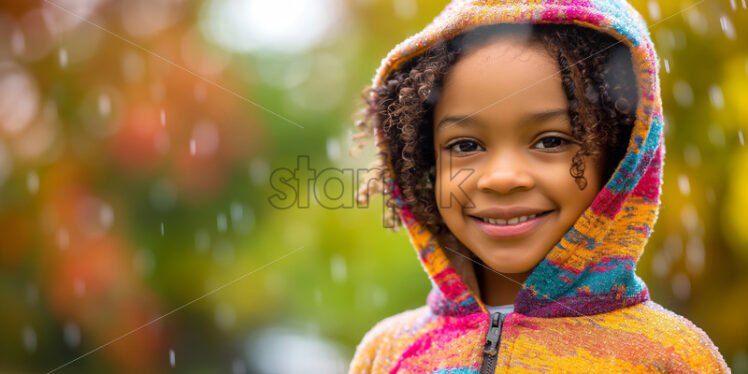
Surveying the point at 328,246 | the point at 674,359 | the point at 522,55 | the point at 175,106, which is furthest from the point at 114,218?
the point at 674,359

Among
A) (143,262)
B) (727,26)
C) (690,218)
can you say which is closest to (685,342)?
(690,218)

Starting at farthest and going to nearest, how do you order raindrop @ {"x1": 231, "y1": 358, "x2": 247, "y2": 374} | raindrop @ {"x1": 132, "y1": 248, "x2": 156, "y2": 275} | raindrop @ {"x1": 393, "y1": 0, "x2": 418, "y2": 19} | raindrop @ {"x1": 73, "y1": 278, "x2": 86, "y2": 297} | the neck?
1. raindrop @ {"x1": 231, "y1": 358, "x2": 247, "y2": 374}
2. raindrop @ {"x1": 132, "y1": 248, "x2": 156, "y2": 275}
3. raindrop @ {"x1": 73, "y1": 278, "x2": 86, "y2": 297}
4. raindrop @ {"x1": 393, "y1": 0, "x2": 418, "y2": 19}
5. the neck

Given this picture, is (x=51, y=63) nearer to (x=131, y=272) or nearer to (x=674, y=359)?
(x=131, y=272)

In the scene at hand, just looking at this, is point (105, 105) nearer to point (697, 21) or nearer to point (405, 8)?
point (405, 8)

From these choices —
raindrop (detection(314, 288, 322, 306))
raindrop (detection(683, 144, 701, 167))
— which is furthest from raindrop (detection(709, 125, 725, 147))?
raindrop (detection(314, 288, 322, 306))

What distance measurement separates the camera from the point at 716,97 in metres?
2.89

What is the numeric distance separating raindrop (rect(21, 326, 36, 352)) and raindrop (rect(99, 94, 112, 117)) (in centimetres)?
143

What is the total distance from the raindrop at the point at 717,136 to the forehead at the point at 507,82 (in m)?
1.71

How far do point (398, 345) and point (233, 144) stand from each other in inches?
113

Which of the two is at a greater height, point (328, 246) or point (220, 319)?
→ point (328, 246)

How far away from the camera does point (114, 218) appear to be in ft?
13.8

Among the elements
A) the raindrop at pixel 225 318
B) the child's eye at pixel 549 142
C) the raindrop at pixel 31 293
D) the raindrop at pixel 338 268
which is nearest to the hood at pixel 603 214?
the child's eye at pixel 549 142

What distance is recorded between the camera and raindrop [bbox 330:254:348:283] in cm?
418

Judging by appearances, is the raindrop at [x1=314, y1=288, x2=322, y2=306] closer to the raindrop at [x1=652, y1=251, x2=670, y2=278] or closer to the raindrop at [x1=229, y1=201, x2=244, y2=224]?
the raindrop at [x1=229, y1=201, x2=244, y2=224]
